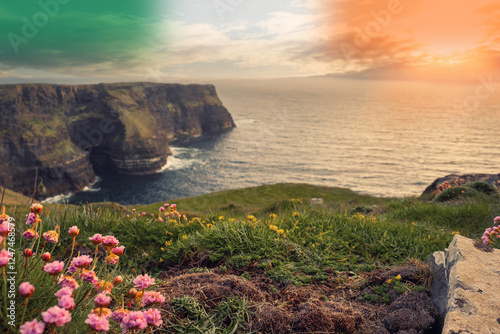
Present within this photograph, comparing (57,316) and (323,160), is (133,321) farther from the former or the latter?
(323,160)

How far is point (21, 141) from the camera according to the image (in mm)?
110938

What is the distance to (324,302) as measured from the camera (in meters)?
3.98

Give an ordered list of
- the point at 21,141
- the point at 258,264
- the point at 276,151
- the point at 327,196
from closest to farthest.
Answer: the point at 258,264, the point at 327,196, the point at 21,141, the point at 276,151

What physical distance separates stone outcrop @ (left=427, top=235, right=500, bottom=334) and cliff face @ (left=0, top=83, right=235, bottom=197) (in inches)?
4495

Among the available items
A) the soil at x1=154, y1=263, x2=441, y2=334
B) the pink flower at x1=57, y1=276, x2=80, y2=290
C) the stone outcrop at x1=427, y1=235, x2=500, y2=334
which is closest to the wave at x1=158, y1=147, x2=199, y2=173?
the soil at x1=154, y1=263, x2=441, y2=334

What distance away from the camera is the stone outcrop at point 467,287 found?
299cm

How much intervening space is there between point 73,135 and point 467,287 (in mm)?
152323

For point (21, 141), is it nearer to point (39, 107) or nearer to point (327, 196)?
point (39, 107)

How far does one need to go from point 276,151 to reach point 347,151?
2968 centimetres

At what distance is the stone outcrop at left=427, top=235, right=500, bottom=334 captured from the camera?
299cm

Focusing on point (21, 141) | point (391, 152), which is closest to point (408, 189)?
point (391, 152)

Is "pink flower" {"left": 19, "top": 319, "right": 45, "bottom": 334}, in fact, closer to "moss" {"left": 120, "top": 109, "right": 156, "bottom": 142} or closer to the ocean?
the ocean

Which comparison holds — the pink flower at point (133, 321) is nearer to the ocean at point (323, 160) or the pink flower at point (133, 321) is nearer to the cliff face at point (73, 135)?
the ocean at point (323, 160)

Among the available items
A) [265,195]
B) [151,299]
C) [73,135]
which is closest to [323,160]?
[265,195]
